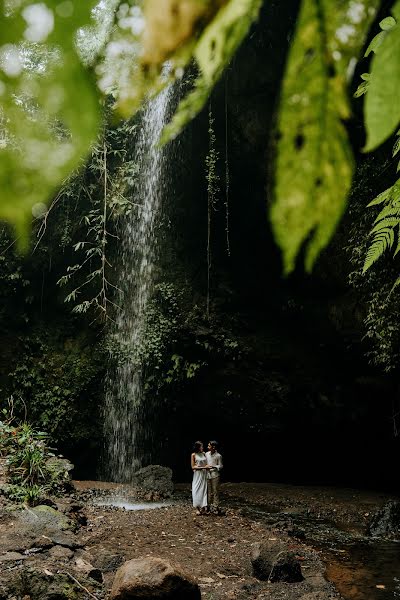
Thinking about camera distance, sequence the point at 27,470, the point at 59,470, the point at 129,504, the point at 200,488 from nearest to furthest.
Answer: the point at 27,470, the point at 59,470, the point at 200,488, the point at 129,504

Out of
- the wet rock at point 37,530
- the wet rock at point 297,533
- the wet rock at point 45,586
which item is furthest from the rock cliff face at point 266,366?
the wet rock at point 45,586

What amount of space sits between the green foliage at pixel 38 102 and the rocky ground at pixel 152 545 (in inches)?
124

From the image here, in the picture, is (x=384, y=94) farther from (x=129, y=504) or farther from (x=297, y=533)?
(x=129, y=504)

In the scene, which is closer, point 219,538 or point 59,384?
point 219,538

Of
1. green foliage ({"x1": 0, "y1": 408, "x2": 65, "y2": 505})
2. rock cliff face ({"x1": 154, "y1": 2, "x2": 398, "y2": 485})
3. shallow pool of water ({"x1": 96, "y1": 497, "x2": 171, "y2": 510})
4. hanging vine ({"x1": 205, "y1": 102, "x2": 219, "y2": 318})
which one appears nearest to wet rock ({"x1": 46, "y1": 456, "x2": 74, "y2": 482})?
green foliage ({"x1": 0, "y1": 408, "x2": 65, "y2": 505})

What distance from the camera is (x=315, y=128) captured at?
33 cm

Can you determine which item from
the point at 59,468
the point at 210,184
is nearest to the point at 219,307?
the point at 210,184

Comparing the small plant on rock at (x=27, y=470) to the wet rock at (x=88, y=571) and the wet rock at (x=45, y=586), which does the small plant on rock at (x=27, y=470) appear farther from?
the wet rock at (x=45, y=586)

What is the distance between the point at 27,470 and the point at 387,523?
4.62 meters

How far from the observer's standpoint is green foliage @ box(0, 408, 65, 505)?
479 cm

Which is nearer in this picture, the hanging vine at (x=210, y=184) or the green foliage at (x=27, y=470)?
the green foliage at (x=27, y=470)

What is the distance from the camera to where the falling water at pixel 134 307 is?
31.0 feet

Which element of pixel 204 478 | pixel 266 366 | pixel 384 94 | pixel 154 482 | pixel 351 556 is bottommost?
pixel 351 556

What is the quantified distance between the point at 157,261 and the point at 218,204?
1846mm
